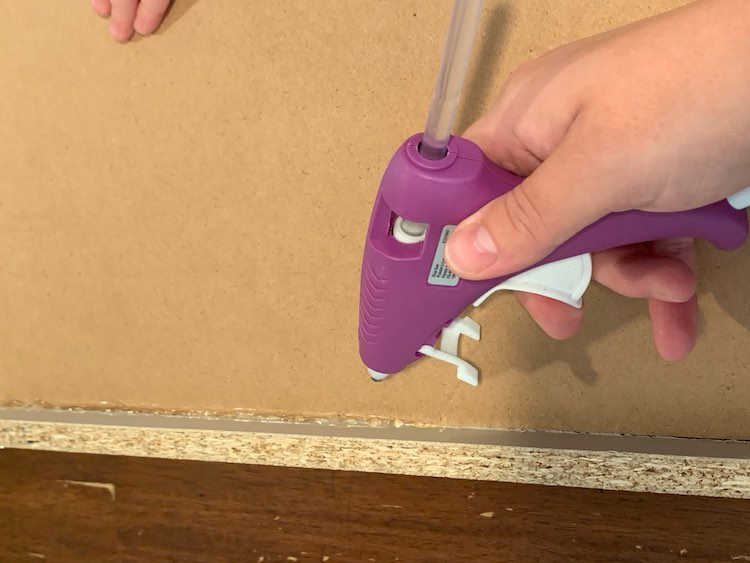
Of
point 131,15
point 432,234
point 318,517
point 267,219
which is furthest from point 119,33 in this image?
point 318,517

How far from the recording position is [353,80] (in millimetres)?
519

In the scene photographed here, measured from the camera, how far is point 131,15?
1.73ft

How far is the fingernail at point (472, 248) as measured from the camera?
37cm

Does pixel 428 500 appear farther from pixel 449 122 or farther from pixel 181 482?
pixel 449 122

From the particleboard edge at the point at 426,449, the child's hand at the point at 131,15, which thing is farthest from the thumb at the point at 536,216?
the child's hand at the point at 131,15

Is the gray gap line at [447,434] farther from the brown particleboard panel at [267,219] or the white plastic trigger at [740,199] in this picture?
the white plastic trigger at [740,199]

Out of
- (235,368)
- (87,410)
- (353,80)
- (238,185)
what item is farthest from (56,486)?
(353,80)

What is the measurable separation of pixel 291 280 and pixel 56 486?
0.99 feet

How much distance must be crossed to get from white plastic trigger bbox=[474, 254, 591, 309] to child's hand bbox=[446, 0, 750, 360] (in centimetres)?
5

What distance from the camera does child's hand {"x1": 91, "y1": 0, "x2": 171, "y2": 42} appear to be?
0.52m

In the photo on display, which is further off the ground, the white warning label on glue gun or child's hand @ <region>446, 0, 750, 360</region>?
child's hand @ <region>446, 0, 750, 360</region>

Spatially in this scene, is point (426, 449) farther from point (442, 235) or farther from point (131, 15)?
point (131, 15)

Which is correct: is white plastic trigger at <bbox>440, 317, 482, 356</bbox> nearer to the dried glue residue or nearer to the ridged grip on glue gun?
the ridged grip on glue gun

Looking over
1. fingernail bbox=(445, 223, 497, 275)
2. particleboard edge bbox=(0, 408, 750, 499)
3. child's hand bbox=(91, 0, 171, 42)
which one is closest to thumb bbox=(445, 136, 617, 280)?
fingernail bbox=(445, 223, 497, 275)
